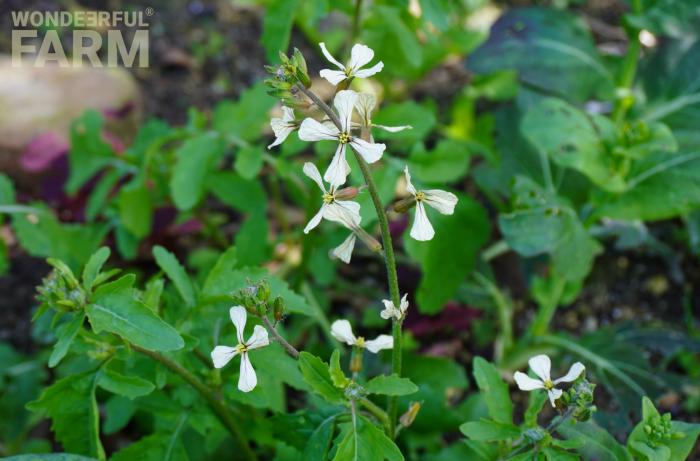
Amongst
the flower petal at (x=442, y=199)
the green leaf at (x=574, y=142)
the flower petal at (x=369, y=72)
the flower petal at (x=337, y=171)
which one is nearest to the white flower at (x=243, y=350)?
the flower petal at (x=337, y=171)

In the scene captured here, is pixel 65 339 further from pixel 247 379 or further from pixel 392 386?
pixel 392 386

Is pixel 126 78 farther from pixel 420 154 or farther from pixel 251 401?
pixel 251 401

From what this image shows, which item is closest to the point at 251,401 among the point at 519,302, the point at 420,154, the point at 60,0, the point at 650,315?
the point at 420,154

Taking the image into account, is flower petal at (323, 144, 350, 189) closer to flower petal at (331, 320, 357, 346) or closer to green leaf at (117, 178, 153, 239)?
flower petal at (331, 320, 357, 346)

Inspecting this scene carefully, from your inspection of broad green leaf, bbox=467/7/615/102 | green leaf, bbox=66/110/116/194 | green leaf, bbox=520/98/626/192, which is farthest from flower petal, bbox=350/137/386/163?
green leaf, bbox=66/110/116/194

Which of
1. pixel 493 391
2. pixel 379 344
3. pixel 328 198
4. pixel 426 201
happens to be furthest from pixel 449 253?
pixel 328 198

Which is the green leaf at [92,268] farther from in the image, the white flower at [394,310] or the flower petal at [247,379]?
the white flower at [394,310]

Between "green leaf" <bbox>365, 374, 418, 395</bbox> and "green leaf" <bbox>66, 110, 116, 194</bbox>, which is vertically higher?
"green leaf" <bbox>365, 374, 418, 395</bbox>
